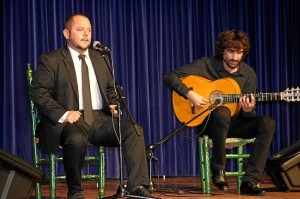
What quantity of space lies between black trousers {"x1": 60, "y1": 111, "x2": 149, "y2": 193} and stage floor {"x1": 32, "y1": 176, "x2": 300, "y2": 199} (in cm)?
47

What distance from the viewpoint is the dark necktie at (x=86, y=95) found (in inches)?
164

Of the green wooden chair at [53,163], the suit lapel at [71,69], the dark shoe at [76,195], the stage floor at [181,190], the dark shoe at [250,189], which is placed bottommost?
the stage floor at [181,190]

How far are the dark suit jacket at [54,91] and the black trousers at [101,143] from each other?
4.0 inches

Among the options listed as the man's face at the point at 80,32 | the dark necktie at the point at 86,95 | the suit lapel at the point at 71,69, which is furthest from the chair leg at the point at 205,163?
the man's face at the point at 80,32

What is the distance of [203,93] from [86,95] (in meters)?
1.04

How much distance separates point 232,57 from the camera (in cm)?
473

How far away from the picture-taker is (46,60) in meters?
4.20

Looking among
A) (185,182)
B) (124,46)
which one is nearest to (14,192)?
(185,182)

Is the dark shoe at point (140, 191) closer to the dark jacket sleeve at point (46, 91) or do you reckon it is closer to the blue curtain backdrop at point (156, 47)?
the dark jacket sleeve at point (46, 91)

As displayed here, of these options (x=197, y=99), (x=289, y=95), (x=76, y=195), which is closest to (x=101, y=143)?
(x=76, y=195)

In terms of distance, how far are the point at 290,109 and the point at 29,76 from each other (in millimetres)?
→ 3104

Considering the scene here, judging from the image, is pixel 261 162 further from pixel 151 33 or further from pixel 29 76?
pixel 151 33

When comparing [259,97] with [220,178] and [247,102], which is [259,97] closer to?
[247,102]

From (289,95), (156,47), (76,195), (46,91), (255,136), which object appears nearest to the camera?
(76,195)
